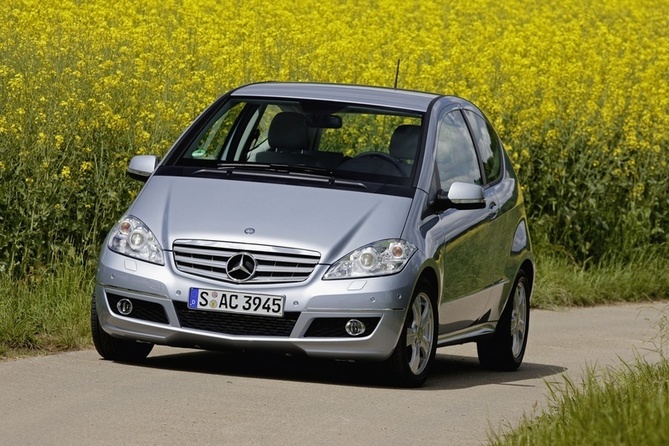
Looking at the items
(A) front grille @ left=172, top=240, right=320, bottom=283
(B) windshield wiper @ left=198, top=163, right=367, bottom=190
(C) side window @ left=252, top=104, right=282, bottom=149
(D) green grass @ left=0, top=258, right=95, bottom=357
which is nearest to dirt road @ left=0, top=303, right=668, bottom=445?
(D) green grass @ left=0, top=258, right=95, bottom=357

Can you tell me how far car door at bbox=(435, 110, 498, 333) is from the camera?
10.4m

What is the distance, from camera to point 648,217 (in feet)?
59.4

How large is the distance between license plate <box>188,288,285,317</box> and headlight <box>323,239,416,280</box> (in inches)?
12.2

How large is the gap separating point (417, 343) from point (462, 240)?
0.94 meters

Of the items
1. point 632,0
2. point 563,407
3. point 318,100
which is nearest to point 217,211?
point 318,100

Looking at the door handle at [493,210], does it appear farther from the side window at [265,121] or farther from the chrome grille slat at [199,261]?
the chrome grille slat at [199,261]

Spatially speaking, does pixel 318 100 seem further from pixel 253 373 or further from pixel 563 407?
pixel 563 407

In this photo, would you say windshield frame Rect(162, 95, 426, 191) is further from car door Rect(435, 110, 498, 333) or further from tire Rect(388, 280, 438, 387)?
tire Rect(388, 280, 438, 387)

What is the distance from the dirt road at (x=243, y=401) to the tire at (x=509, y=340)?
11 centimetres

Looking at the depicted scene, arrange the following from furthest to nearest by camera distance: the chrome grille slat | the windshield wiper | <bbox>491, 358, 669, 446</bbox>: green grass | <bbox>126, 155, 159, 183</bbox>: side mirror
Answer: <bbox>126, 155, 159, 183</bbox>: side mirror → the windshield wiper → the chrome grille slat → <bbox>491, 358, 669, 446</bbox>: green grass

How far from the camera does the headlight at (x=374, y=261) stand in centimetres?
946

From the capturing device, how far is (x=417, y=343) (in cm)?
995

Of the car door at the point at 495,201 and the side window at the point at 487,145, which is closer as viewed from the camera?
the car door at the point at 495,201

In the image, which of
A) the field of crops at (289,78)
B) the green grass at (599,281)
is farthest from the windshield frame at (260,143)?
the green grass at (599,281)
